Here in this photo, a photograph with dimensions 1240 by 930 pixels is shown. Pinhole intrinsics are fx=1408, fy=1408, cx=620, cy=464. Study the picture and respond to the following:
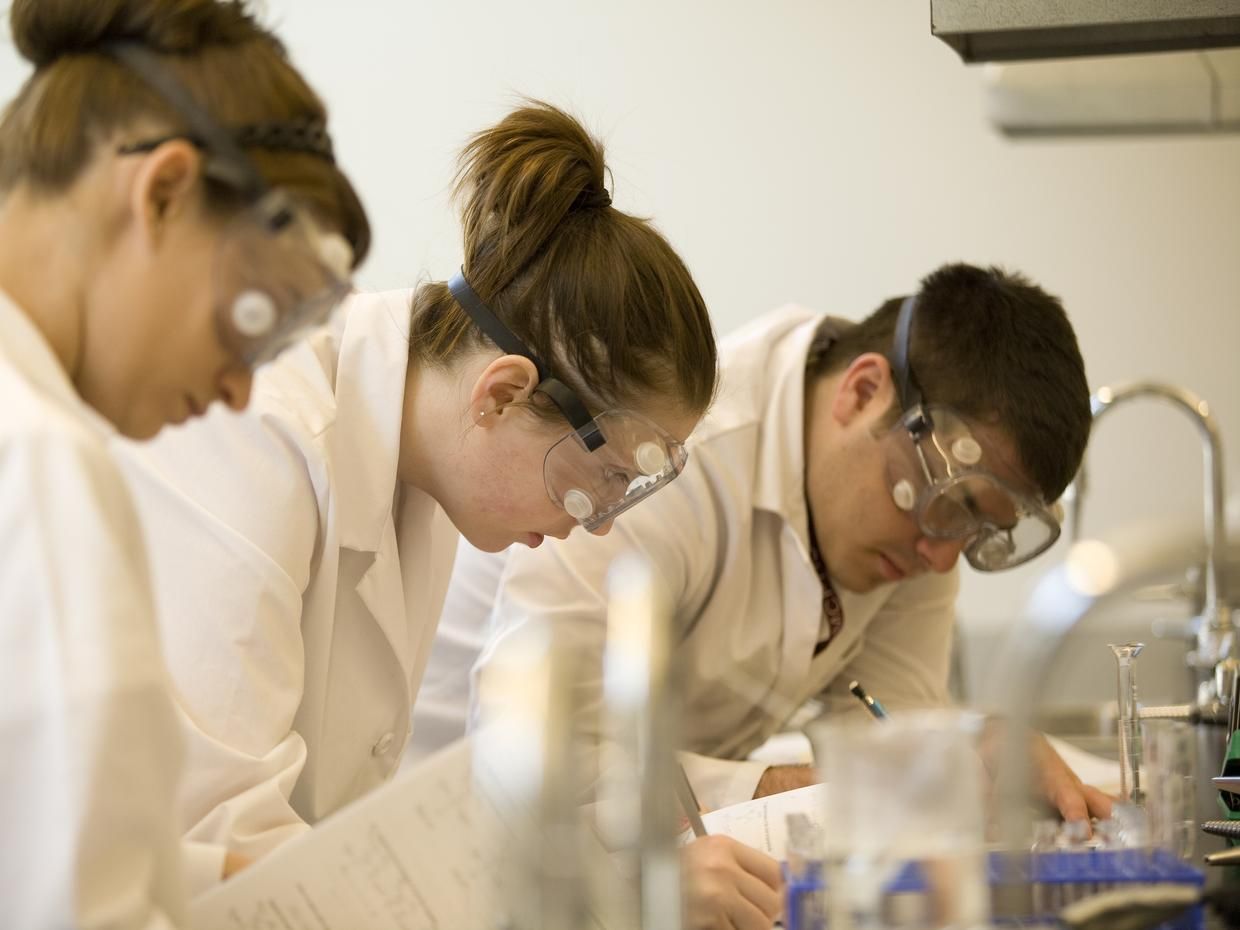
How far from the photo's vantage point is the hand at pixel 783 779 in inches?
77.3

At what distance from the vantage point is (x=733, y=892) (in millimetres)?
1364

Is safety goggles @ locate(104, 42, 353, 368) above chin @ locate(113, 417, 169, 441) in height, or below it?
above

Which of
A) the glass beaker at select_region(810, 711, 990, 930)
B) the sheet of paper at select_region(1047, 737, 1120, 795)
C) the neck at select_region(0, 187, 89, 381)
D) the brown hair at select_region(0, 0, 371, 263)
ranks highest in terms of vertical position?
Answer: the brown hair at select_region(0, 0, 371, 263)

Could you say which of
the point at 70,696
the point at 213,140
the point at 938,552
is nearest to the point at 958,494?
the point at 938,552

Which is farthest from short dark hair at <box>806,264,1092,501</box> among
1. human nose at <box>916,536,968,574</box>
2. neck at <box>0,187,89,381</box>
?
neck at <box>0,187,89,381</box>

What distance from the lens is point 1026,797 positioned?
2.92ft

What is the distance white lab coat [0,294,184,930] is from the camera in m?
0.88

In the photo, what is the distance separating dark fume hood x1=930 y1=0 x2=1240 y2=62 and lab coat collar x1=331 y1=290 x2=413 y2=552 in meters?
0.77

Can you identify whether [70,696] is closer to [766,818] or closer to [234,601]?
[234,601]

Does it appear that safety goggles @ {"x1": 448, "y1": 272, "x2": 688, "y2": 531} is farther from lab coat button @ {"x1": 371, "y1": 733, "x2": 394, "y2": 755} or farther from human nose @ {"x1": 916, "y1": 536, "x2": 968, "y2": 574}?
human nose @ {"x1": 916, "y1": 536, "x2": 968, "y2": 574}

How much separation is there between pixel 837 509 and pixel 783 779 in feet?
1.72

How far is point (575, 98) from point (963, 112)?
1.16 meters

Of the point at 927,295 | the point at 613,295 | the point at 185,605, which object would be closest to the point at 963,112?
the point at 927,295

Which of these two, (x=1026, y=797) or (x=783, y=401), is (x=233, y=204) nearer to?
(x=1026, y=797)
